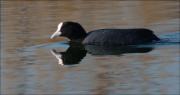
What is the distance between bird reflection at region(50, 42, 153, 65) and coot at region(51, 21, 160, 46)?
18 centimetres

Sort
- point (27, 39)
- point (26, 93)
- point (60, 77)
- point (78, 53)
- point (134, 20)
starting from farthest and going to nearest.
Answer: point (134, 20) → point (27, 39) → point (78, 53) → point (60, 77) → point (26, 93)

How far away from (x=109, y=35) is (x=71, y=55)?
3.38 ft

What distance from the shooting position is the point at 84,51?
472 inches

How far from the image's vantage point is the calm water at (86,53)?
9195 millimetres

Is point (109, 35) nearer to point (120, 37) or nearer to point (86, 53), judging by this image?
point (120, 37)

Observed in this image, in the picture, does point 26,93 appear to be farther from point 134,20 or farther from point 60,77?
point 134,20

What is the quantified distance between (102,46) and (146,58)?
1.73 meters

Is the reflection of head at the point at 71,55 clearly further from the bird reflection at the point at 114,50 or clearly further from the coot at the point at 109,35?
the coot at the point at 109,35

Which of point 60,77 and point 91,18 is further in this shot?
point 91,18

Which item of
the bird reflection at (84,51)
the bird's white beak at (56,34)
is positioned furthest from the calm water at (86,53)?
the bird's white beak at (56,34)

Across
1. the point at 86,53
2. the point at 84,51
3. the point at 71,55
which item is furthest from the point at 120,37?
the point at 71,55

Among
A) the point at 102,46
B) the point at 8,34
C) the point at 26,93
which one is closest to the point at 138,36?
the point at 102,46

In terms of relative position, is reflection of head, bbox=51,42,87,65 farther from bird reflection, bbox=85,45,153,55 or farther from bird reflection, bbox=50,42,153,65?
bird reflection, bbox=85,45,153,55

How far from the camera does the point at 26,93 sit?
29.6 ft
